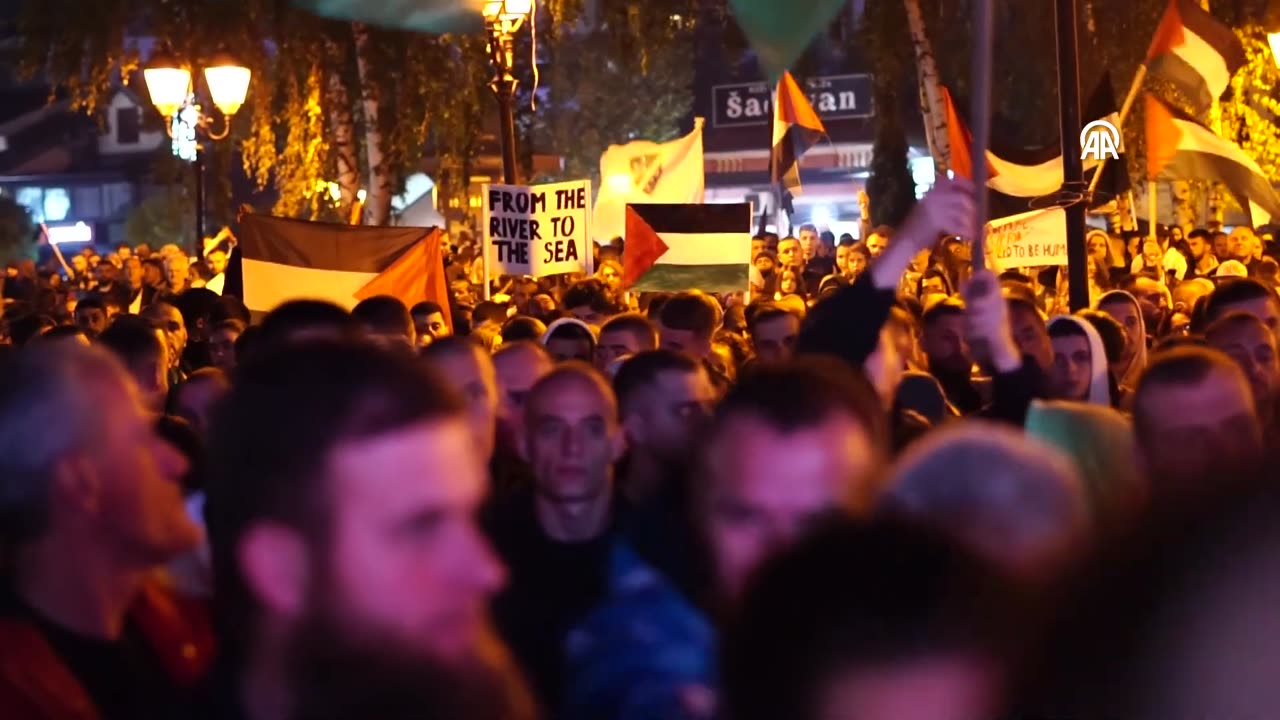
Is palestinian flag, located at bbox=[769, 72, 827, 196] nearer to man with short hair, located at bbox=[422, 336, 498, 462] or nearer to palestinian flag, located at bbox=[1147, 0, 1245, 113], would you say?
palestinian flag, located at bbox=[1147, 0, 1245, 113]

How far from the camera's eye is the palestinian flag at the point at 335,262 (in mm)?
11445

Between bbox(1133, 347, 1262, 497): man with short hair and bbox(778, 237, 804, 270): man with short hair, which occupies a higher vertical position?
bbox(778, 237, 804, 270): man with short hair

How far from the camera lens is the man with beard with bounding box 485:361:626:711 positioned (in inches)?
154

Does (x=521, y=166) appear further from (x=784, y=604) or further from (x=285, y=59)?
(x=784, y=604)

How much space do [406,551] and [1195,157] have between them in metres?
12.5

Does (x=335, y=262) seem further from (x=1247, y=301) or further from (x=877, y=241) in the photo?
(x=1247, y=301)

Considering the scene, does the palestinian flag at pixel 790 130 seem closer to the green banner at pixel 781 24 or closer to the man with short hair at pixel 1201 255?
the man with short hair at pixel 1201 255

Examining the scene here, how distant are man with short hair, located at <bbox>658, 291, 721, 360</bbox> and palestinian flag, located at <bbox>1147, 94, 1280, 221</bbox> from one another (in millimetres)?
6009

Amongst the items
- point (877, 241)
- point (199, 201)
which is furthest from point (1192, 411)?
point (199, 201)

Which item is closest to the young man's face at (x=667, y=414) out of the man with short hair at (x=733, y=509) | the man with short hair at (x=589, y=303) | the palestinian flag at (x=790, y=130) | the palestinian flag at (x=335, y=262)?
the man with short hair at (x=733, y=509)

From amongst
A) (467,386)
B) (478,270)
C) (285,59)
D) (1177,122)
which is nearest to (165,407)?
(467,386)

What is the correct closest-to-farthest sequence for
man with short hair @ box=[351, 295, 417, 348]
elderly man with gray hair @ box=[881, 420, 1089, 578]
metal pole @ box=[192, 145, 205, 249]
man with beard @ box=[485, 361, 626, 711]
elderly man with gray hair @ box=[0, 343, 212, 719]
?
elderly man with gray hair @ box=[881, 420, 1089, 578] < elderly man with gray hair @ box=[0, 343, 212, 719] < man with beard @ box=[485, 361, 626, 711] < man with short hair @ box=[351, 295, 417, 348] < metal pole @ box=[192, 145, 205, 249]

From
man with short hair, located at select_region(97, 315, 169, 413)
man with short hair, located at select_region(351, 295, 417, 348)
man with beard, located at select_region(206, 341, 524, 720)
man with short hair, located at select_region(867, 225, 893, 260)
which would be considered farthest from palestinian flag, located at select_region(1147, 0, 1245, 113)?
man with beard, located at select_region(206, 341, 524, 720)

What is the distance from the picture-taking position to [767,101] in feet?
149
